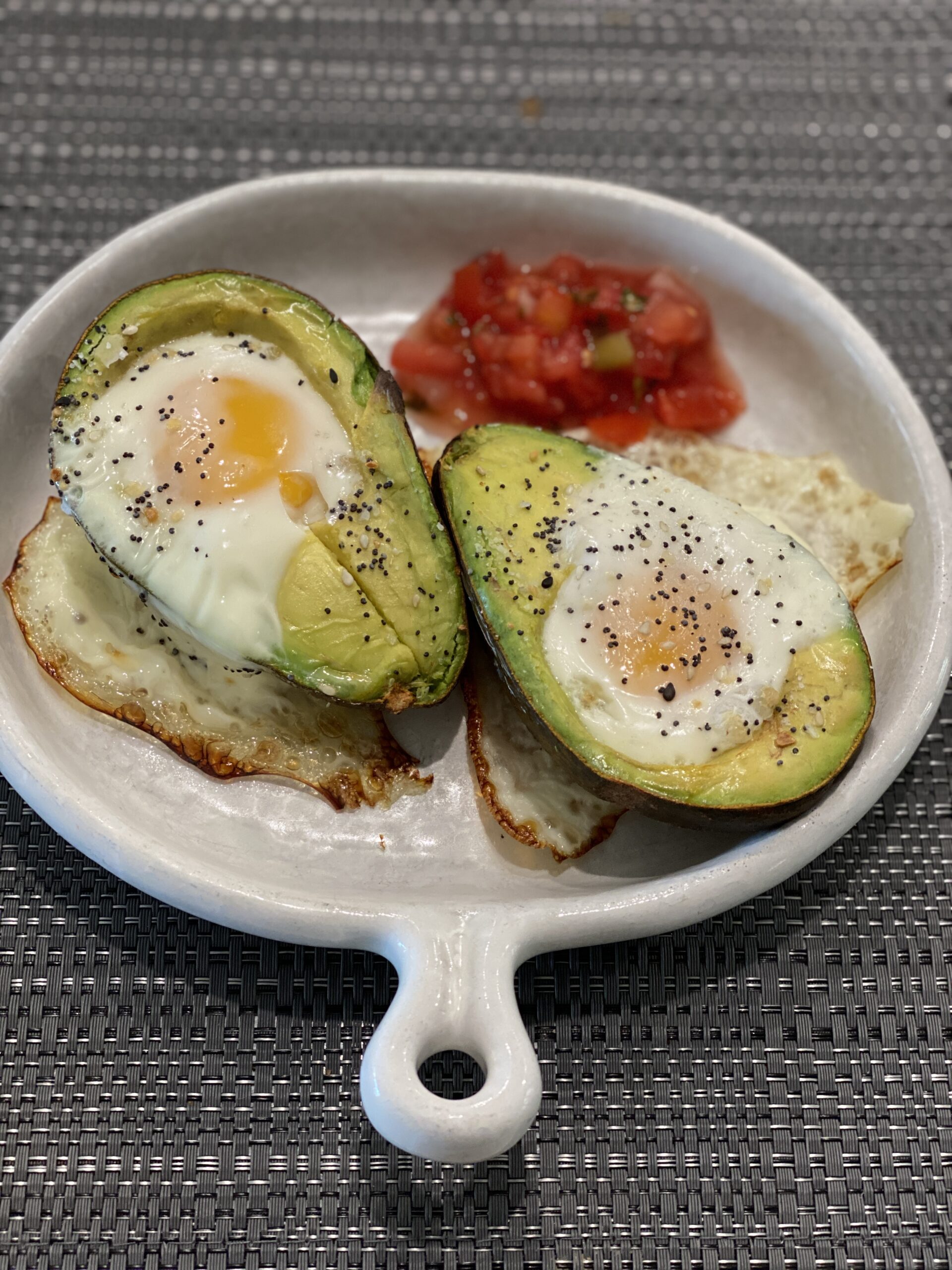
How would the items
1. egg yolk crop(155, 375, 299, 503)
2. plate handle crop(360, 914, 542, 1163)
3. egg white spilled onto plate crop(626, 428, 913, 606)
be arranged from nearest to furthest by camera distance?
plate handle crop(360, 914, 542, 1163)
egg yolk crop(155, 375, 299, 503)
egg white spilled onto plate crop(626, 428, 913, 606)

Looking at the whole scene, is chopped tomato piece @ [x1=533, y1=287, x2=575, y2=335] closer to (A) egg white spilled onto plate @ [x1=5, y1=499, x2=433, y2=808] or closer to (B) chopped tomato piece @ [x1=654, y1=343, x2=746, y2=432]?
(B) chopped tomato piece @ [x1=654, y1=343, x2=746, y2=432]

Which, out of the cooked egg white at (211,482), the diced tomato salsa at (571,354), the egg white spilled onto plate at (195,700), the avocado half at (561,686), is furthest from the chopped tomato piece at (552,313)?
the egg white spilled onto plate at (195,700)

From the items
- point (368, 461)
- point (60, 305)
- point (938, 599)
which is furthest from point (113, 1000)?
point (938, 599)

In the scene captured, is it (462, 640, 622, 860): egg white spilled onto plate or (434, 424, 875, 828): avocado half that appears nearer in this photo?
(434, 424, 875, 828): avocado half

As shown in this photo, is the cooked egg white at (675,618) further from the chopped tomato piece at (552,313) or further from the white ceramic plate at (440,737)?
the chopped tomato piece at (552,313)

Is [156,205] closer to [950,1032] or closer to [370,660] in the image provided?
[370,660]

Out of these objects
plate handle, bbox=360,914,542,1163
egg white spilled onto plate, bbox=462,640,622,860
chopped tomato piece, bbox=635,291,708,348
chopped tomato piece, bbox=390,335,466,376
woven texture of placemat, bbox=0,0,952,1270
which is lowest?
woven texture of placemat, bbox=0,0,952,1270

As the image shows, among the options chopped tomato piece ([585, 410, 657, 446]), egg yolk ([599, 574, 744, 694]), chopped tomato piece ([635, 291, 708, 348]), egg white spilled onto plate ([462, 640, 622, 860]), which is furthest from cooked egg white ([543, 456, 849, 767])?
chopped tomato piece ([635, 291, 708, 348])
